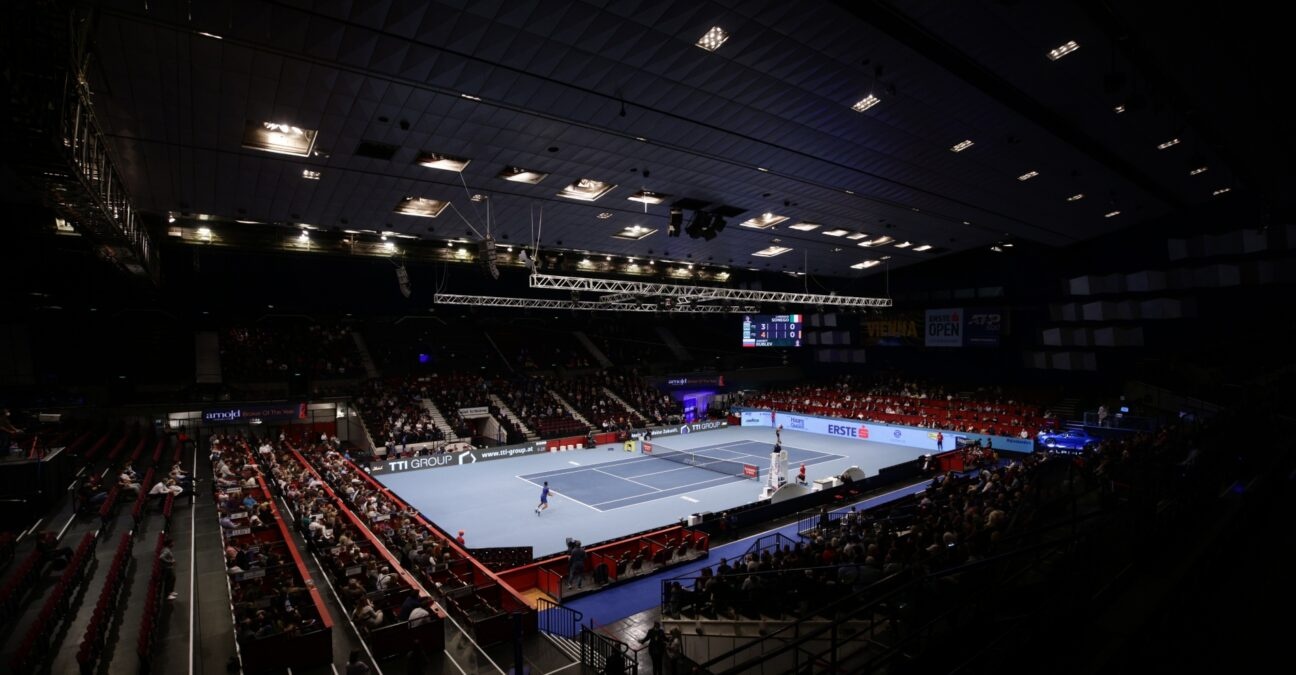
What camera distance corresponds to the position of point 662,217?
67.3ft

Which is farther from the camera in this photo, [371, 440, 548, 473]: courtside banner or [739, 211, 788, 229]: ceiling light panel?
[371, 440, 548, 473]: courtside banner

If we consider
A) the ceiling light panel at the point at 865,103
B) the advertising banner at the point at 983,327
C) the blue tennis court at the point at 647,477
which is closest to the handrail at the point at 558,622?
the blue tennis court at the point at 647,477

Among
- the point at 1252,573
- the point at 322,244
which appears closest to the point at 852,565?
the point at 1252,573

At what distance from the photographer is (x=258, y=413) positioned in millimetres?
26750

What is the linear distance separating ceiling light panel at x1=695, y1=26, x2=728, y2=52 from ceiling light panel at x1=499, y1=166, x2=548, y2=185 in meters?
6.37

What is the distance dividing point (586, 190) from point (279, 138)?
772cm

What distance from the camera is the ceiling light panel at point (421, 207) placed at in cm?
1719

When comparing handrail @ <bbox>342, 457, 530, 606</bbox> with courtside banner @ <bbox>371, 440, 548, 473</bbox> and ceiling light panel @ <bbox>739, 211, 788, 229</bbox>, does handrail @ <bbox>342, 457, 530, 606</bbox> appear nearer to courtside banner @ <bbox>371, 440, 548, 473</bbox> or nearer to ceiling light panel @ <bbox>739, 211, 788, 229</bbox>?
courtside banner @ <bbox>371, 440, 548, 473</bbox>

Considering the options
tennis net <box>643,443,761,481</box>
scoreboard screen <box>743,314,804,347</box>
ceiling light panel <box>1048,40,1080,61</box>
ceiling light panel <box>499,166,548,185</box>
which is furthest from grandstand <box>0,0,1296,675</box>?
scoreboard screen <box>743,314,804,347</box>

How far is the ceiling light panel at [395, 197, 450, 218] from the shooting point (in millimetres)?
17188

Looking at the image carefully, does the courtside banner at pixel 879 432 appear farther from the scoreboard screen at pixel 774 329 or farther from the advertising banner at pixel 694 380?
the advertising banner at pixel 694 380

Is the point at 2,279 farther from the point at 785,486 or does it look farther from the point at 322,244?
the point at 785,486

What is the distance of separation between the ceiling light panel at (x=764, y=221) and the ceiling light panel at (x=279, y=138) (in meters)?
13.7

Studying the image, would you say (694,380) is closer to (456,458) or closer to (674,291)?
(674,291)
